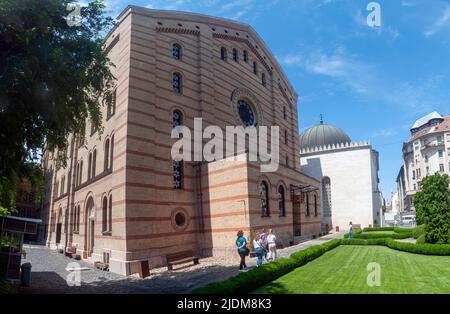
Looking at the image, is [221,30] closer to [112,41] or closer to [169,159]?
[112,41]

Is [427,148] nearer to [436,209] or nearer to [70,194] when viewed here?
[436,209]

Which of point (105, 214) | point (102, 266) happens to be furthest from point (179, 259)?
point (105, 214)

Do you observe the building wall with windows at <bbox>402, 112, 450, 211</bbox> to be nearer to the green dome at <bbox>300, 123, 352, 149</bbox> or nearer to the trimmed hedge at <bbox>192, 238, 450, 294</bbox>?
the green dome at <bbox>300, 123, 352, 149</bbox>

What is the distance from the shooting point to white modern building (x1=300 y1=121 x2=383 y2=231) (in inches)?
1774

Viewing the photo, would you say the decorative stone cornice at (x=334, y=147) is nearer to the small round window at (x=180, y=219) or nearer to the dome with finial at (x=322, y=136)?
the dome with finial at (x=322, y=136)

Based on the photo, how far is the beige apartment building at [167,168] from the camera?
17.8m

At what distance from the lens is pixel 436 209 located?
61.1 feet

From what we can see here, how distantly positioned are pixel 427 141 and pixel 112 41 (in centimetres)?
6181

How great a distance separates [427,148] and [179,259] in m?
60.5

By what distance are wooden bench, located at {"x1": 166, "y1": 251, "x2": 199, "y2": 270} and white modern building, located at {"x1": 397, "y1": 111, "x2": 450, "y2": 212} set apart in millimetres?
51557

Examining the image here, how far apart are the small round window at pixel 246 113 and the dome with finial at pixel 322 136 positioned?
26021mm

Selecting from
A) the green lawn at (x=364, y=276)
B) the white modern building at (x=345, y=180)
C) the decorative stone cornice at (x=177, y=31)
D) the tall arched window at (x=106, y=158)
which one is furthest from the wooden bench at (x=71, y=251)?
the white modern building at (x=345, y=180)

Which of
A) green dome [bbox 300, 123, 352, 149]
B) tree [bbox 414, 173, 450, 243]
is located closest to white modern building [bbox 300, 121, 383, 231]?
green dome [bbox 300, 123, 352, 149]
